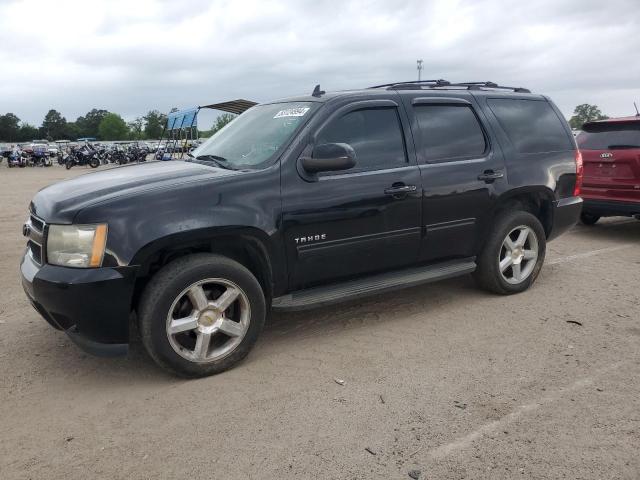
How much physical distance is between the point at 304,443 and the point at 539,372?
166 centimetres

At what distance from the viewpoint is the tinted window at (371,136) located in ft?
12.9

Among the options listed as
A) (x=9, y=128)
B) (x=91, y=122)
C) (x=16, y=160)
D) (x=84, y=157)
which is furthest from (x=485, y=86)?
(x=91, y=122)

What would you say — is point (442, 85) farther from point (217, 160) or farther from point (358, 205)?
point (217, 160)

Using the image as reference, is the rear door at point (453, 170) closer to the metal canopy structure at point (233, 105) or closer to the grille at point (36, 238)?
the grille at point (36, 238)

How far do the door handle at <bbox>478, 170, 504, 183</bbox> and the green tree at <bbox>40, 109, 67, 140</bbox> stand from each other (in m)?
119

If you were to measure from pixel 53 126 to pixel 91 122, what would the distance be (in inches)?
682

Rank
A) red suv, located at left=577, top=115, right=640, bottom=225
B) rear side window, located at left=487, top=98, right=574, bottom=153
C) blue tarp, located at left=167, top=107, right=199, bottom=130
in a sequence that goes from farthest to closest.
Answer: blue tarp, located at left=167, top=107, right=199, bottom=130 < red suv, located at left=577, top=115, right=640, bottom=225 < rear side window, located at left=487, top=98, right=574, bottom=153

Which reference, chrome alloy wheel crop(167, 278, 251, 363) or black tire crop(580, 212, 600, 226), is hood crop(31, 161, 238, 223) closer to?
chrome alloy wheel crop(167, 278, 251, 363)

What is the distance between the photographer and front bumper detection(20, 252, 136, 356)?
119 inches

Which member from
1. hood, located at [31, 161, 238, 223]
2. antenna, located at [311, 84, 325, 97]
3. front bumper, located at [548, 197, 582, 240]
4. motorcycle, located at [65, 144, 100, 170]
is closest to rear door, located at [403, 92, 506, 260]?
antenna, located at [311, 84, 325, 97]

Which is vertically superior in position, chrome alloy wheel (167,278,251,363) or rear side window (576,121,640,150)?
rear side window (576,121,640,150)

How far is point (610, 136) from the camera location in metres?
7.45

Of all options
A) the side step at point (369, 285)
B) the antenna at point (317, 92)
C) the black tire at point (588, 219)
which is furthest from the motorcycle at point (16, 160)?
the side step at point (369, 285)

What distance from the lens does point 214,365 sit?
3.41 m
